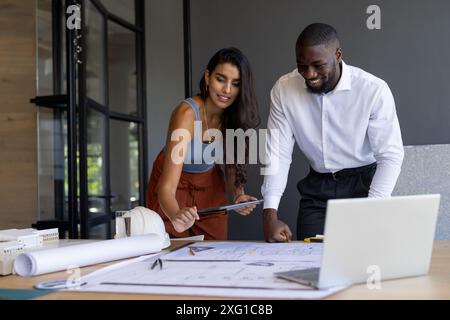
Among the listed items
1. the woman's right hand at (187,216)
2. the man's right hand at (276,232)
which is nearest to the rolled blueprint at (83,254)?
the woman's right hand at (187,216)

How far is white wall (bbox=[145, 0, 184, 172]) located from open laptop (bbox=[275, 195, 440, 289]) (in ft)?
10.6

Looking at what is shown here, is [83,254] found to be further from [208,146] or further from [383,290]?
[208,146]

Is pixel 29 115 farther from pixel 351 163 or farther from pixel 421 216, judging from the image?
pixel 421 216

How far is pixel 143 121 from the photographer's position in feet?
13.2

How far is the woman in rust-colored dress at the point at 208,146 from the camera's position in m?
2.01

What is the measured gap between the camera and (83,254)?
1277 millimetres

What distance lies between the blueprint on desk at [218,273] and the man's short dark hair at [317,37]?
2.36 feet

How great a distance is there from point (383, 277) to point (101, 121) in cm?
243

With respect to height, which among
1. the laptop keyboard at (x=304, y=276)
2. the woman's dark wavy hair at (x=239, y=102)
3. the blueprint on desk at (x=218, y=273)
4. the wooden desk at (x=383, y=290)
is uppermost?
the woman's dark wavy hair at (x=239, y=102)

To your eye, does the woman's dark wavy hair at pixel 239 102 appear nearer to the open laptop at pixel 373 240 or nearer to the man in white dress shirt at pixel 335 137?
the man in white dress shirt at pixel 335 137

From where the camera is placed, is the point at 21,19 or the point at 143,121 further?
the point at 143,121

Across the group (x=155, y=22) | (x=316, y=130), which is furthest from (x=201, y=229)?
(x=155, y=22)

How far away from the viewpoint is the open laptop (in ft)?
3.18
